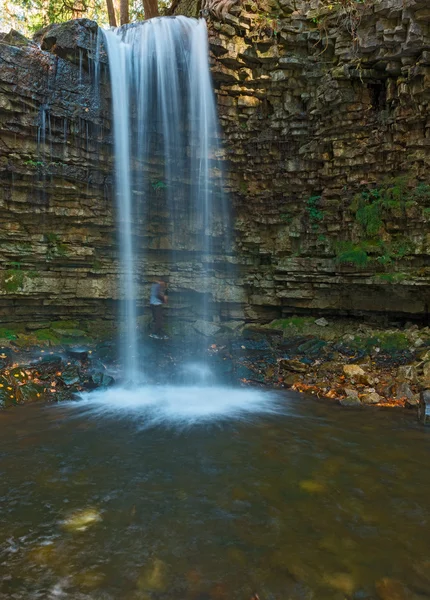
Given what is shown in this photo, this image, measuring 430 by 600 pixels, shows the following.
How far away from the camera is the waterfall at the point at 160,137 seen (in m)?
11.4

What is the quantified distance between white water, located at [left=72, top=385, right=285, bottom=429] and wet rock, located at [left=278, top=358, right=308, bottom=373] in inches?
42.9

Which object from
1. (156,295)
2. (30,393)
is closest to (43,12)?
(156,295)

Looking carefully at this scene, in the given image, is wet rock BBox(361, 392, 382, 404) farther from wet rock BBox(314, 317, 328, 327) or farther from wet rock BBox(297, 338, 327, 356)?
wet rock BBox(314, 317, 328, 327)

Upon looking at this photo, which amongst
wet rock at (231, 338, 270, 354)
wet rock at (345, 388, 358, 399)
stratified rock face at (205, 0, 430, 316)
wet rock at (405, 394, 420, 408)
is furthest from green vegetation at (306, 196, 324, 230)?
wet rock at (405, 394, 420, 408)

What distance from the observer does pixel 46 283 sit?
1091cm

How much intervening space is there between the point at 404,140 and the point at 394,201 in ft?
4.92

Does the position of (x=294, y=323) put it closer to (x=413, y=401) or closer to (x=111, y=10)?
(x=413, y=401)

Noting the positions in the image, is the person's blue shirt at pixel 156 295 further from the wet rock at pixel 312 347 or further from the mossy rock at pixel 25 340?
the wet rock at pixel 312 347

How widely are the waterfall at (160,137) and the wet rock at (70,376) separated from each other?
214 cm

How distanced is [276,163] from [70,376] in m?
7.90

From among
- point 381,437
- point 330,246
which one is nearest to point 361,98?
point 330,246

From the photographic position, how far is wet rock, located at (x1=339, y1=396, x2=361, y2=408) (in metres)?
7.46

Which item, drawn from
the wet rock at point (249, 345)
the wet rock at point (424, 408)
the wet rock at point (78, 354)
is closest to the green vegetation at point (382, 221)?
the wet rock at point (249, 345)

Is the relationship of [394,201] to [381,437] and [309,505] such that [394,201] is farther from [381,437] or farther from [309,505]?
[309,505]
